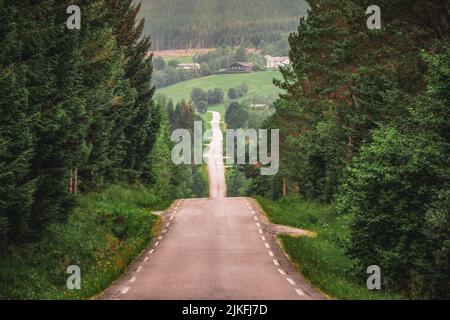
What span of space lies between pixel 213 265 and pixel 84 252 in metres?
7.95

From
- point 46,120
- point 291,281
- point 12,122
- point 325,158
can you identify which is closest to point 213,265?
point 291,281

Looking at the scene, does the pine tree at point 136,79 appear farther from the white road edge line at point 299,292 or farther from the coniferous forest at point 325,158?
the white road edge line at point 299,292

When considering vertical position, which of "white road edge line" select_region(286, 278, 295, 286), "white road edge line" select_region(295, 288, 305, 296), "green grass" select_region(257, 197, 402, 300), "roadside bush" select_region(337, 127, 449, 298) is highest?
"roadside bush" select_region(337, 127, 449, 298)

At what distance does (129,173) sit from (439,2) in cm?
3333

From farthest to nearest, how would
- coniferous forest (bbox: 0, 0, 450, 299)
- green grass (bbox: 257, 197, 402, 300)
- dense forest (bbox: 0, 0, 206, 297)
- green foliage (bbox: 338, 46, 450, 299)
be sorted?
dense forest (bbox: 0, 0, 206, 297) < coniferous forest (bbox: 0, 0, 450, 299) < green foliage (bbox: 338, 46, 450, 299) < green grass (bbox: 257, 197, 402, 300)

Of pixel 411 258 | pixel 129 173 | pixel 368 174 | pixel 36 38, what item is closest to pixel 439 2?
pixel 368 174

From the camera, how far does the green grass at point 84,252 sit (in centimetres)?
2009

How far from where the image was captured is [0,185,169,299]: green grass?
20094 millimetres

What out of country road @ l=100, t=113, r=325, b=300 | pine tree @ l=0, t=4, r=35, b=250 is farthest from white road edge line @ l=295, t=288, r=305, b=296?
pine tree @ l=0, t=4, r=35, b=250

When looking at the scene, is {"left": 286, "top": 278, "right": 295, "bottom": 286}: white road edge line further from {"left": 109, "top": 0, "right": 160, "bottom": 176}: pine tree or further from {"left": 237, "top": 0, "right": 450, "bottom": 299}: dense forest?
{"left": 109, "top": 0, "right": 160, "bottom": 176}: pine tree

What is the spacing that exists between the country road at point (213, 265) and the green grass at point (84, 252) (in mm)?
755

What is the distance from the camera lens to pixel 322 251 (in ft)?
86.6

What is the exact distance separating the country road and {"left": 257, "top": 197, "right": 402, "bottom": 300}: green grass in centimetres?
52

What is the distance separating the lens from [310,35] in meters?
41.0
